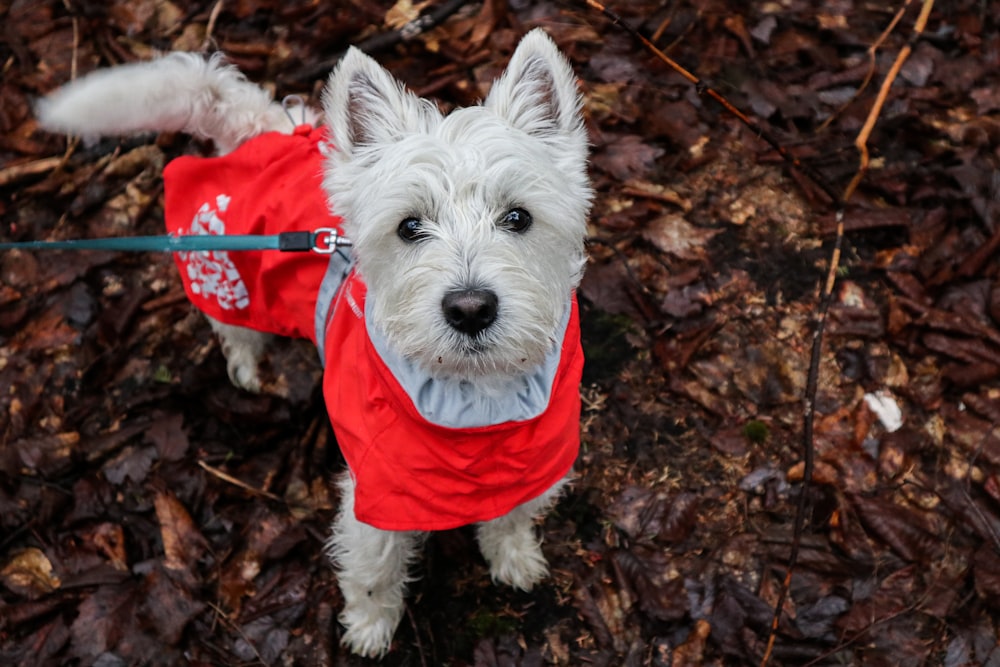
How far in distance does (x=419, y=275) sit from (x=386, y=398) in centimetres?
57

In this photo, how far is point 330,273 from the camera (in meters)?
3.35

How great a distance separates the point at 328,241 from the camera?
319 centimetres

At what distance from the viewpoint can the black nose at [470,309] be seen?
7.72 ft

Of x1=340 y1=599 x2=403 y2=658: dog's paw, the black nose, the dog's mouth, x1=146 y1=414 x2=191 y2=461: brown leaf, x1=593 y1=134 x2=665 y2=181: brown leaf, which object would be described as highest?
the black nose

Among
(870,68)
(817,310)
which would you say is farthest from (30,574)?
(870,68)

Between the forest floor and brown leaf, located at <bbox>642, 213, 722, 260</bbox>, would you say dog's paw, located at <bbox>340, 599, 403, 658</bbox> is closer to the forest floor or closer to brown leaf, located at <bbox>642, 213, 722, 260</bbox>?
the forest floor

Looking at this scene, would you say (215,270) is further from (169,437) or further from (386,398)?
(386,398)

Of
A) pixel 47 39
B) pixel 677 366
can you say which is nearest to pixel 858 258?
pixel 677 366

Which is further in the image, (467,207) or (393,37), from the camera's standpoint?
(393,37)

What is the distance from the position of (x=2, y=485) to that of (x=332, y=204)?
9.17 feet

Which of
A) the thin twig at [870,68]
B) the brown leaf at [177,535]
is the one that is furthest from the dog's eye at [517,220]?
the thin twig at [870,68]

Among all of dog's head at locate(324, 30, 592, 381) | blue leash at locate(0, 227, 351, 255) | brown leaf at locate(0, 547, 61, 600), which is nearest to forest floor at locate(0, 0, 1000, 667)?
brown leaf at locate(0, 547, 61, 600)

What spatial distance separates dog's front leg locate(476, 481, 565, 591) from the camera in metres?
3.75

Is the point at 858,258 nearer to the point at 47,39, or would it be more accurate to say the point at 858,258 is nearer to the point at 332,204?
the point at 332,204
